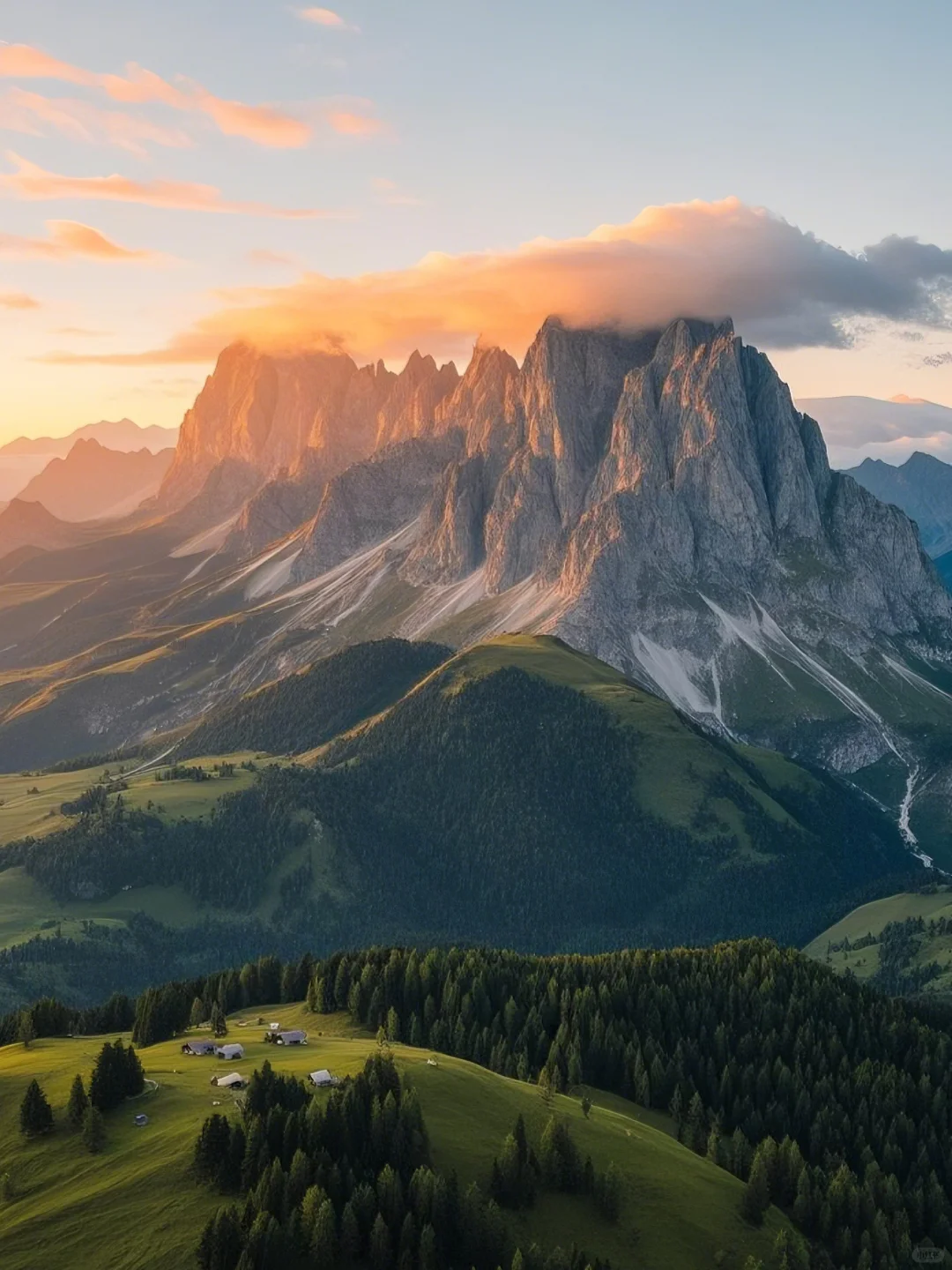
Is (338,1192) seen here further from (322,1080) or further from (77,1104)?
(77,1104)

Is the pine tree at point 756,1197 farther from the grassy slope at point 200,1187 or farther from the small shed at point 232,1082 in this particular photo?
the small shed at point 232,1082

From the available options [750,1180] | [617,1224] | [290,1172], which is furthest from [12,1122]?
[750,1180]

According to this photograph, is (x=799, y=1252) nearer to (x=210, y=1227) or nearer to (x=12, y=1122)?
(x=210, y=1227)

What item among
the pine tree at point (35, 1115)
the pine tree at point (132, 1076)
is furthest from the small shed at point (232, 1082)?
the pine tree at point (35, 1115)

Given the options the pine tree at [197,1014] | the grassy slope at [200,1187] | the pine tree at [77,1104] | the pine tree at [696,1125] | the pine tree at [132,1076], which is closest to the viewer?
the grassy slope at [200,1187]

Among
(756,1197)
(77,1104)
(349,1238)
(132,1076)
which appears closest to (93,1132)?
(77,1104)
